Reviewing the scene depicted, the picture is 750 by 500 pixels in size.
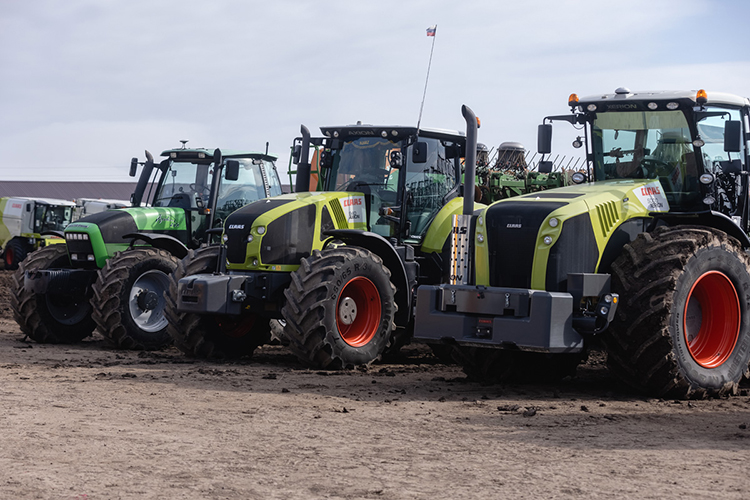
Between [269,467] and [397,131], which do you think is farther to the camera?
[397,131]

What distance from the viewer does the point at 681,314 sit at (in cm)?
834

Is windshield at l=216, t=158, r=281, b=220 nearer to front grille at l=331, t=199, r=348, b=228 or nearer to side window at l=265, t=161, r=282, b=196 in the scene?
side window at l=265, t=161, r=282, b=196

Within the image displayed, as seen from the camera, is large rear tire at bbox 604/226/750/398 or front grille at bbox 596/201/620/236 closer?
large rear tire at bbox 604/226/750/398

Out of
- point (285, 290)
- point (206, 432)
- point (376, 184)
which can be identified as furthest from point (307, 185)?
point (206, 432)

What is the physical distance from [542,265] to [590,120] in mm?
2361

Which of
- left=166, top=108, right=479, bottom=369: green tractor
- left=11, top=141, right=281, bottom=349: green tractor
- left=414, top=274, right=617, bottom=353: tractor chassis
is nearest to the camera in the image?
left=414, top=274, right=617, bottom=353: tractor chassis

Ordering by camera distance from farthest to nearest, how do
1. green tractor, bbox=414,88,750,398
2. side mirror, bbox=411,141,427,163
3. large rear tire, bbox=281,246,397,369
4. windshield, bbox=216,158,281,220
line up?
1. windshield, bbox=216,158,281,220
2. side mirror, bbox=411,141,427,163
3. large rear tire, bbox=281,246,397,369
4. green tractor, bbox=414,88,750,398

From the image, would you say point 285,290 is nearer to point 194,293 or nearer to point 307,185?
point 194,293

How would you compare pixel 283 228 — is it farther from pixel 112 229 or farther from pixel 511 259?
pixel 112 229

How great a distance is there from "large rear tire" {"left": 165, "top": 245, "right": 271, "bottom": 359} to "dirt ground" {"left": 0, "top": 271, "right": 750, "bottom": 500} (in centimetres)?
103

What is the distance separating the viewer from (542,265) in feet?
27.9

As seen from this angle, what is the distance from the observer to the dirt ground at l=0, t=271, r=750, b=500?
5.47 metres

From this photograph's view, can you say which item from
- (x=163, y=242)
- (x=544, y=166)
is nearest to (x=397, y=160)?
(x=544, y=166)

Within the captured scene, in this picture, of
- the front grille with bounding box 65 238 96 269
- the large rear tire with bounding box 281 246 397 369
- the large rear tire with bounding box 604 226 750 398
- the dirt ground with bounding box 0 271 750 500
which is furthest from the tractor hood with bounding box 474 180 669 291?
the front grille with bounding box 65 238 96 269
